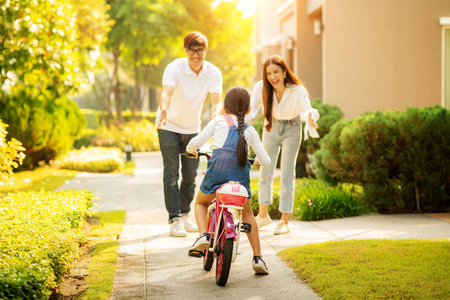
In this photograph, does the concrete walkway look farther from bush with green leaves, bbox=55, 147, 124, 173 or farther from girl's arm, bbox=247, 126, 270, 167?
bush with green leaves, bbox=55, 147, 124, 173

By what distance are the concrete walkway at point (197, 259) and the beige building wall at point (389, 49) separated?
159 inches

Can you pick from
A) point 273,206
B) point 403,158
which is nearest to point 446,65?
point 403,158

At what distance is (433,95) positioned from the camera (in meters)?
10.9

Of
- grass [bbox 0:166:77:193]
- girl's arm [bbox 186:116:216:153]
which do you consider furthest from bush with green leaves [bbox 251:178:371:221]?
grass [bbox 0:166:77:193]

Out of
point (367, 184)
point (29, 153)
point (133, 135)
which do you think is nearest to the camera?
point (367, 184)

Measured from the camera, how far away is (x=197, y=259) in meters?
5.34

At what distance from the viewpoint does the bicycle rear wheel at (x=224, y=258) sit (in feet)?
14.0

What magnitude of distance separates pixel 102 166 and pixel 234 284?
1021cm

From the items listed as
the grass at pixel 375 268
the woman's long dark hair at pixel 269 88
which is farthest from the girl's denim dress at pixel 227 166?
the woman's long dark hair at pixel 269 88

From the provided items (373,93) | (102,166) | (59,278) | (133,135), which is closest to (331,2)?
(373,93)

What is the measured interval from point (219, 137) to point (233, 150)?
16cm

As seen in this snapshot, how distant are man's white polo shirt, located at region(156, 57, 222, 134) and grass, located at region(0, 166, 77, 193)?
3808 millimetres

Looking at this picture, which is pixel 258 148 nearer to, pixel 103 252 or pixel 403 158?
pixel 103 252

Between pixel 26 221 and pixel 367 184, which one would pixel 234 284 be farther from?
pixel 367 184
